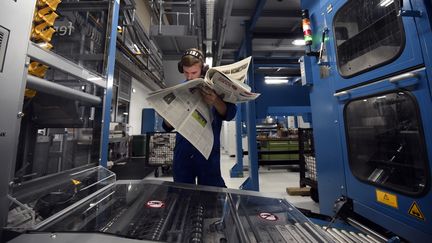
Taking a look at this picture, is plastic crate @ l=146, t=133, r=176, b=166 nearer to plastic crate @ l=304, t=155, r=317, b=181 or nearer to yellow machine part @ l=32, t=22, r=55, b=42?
plastic crate @ l=304, t=155, r=317, b=181

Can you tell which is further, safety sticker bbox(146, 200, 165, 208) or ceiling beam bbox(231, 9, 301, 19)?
ceiling beam bbox(231, 9, 301, 19)

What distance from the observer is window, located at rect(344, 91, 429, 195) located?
982mm

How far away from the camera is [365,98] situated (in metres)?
1.26

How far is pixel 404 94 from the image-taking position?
1013 mm

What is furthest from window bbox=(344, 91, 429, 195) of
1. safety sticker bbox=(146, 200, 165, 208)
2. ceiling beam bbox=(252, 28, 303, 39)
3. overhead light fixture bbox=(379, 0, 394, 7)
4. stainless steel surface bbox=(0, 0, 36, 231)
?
ceiling beam bbox=(252, 28, 303, 39)

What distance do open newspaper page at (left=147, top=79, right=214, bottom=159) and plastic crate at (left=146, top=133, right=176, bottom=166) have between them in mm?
2956

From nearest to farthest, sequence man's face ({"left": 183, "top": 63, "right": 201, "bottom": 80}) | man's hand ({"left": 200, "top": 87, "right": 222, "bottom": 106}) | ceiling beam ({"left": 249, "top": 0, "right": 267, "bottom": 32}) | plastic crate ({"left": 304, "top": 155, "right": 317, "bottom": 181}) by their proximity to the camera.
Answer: man's hand ({"left": 200, "top": 87, "right": 222, "bottom": 106})
man's face ({"left": 183, "top": 63, "right": 201, "bottom": 80})
plastic crate ({"left": 304, "top": 155, "right": 317, "bottom": 181})
ceiling beam ({"left": 249, "top": 0, "right": 267, "bottom": 32})

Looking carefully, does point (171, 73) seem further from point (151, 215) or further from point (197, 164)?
point (151, 215)

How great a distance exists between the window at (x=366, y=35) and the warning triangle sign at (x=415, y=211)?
2.53 ft

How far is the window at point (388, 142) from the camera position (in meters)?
0.98

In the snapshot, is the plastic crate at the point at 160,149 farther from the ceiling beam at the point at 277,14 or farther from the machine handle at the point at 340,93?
the machine handle at the point at 340,93

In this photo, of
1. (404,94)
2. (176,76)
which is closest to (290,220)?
(404,94)

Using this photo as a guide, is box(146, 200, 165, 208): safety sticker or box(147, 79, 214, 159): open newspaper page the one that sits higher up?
box(147, 79, 214, 159): open newspaper page

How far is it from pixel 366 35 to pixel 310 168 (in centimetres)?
189
